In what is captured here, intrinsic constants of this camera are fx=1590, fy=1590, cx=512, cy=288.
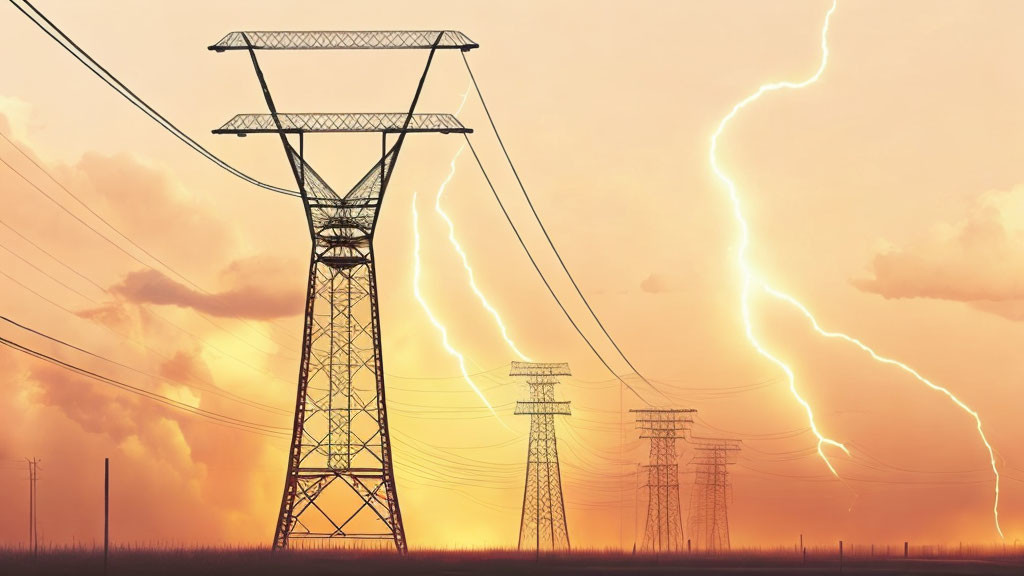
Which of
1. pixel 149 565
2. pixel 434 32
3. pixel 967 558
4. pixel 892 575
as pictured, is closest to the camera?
pixel 149 565

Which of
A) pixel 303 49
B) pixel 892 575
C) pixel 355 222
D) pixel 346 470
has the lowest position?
pixel 892 575

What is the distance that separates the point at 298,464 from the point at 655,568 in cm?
1816

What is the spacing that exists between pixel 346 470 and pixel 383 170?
12840 millimetres

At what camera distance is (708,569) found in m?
77.2

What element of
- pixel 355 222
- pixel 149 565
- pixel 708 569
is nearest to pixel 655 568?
pixel 708 569

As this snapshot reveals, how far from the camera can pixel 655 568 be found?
74.6 metres

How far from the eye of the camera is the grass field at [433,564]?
185 feet

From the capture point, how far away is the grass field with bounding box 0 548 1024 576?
56.3 meters

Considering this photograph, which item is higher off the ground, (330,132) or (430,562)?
(330,132)

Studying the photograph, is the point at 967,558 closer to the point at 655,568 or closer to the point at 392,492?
the point at 655,568

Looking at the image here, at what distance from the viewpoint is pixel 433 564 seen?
64312mm

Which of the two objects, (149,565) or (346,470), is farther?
(346,470)

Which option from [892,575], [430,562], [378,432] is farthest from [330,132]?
[892,575]

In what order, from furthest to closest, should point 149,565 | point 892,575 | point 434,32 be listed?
point 892,575, point 434,32, point 149,565
